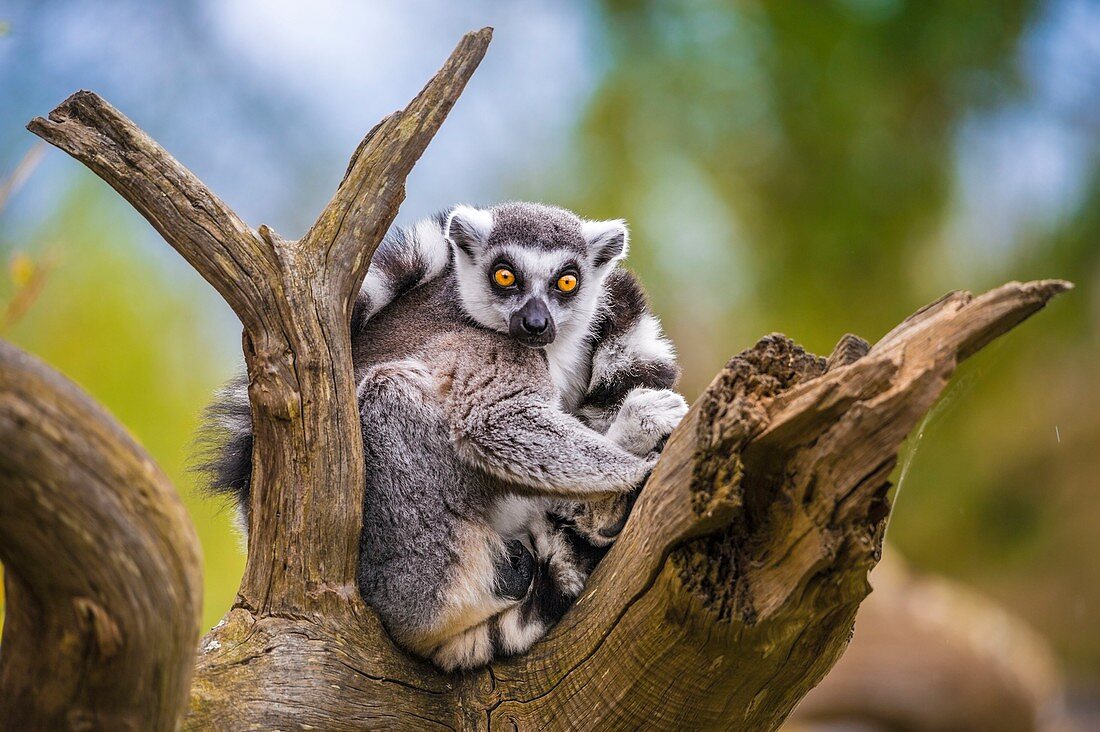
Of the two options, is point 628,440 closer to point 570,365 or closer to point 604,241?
point 570,365

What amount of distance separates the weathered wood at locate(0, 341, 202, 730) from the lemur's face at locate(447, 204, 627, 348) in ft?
5.86

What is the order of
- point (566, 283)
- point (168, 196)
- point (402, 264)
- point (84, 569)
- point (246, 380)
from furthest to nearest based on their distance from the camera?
point (566, 283) < point (402, 264) < point (246, 380) < point (168, 196) < point (84, 569)

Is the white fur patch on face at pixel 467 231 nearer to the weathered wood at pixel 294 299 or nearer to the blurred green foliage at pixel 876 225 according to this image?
the weathered wood at pixel 294 299

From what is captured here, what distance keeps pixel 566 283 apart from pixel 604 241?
41cm

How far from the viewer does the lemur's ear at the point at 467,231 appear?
3914 millimetres

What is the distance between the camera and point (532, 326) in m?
3.53

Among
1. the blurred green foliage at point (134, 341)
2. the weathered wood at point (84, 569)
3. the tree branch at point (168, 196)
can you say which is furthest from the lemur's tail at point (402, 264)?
the blurred green foliage at point (134, 341)

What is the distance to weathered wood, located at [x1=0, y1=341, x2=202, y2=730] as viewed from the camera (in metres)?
1.84

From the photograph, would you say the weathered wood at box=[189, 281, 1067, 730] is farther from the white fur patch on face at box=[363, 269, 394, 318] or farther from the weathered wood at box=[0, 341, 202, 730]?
the white fur patch on face at box=[363, 269, 394, 318]

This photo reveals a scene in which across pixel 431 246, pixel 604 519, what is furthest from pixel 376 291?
pixel 604 519

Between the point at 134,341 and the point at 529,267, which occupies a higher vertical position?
the point at 134,341

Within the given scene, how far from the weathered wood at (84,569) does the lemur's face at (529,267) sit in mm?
1786

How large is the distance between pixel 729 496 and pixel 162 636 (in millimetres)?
1300

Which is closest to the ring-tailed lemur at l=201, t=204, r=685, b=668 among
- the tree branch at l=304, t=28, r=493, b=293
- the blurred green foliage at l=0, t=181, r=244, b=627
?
the tree branch at l=304, t=28, r=493, b=293
